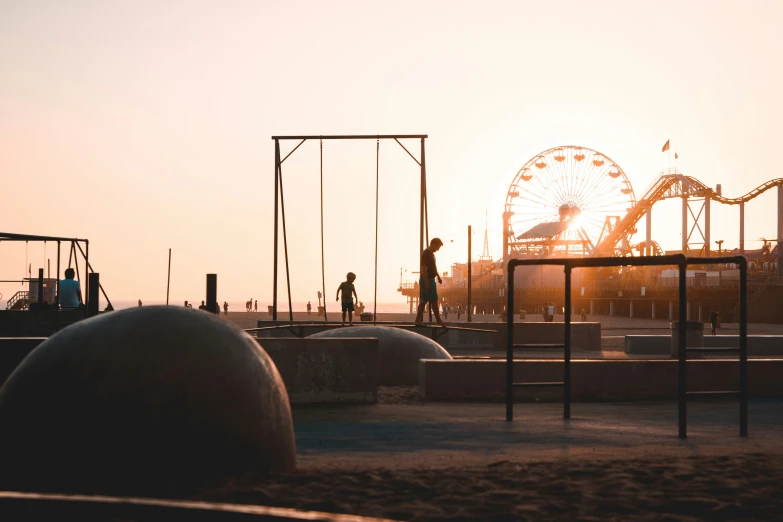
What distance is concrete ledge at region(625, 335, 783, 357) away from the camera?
2223 cm

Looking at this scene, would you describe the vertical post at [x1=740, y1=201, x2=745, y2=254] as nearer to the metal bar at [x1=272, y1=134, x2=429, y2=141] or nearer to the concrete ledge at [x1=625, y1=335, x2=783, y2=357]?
the concrete ledge at [x1=625, y1=335, x2=783, y2=357]

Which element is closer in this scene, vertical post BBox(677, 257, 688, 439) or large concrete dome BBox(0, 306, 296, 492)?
large concrete dome BBox(0, 306, 296, 492)

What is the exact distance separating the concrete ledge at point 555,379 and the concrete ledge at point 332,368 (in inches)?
34.5

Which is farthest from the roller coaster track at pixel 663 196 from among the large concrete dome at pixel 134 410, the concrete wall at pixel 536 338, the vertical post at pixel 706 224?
the large concrete dome at pixel 134 410

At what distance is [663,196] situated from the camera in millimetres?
72875

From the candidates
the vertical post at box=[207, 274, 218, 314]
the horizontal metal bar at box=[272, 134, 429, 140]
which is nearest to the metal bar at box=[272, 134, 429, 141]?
the horizontal metal bar at box=[272, 134, 429, 140]

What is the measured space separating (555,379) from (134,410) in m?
7.65

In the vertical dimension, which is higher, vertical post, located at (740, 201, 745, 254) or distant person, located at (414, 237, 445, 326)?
vertical post, located at (740, 201, 745, 254)

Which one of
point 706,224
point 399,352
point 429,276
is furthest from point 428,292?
point 706,224

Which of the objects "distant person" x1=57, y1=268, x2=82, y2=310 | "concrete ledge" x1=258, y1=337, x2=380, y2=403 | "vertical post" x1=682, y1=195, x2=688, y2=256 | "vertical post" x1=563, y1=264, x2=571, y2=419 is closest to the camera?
"vertical post" x1=563, y1=264, x2=571, y2=419

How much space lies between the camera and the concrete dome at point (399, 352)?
14047 mm

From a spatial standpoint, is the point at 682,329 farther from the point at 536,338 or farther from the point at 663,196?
the point at 663,196

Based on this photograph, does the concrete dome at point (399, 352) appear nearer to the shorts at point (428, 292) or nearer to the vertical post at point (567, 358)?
the shorts at point (428, 292)

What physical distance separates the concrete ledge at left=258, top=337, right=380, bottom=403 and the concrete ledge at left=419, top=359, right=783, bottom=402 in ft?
2.88
